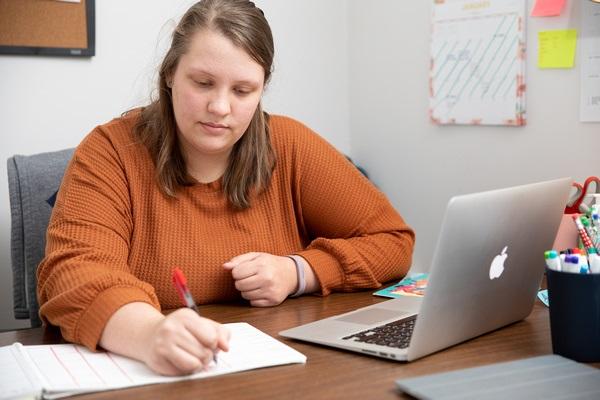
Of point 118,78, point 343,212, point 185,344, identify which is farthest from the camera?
point 118,78

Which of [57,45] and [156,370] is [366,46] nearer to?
[57,45]

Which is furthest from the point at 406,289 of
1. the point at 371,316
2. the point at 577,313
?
the point at 577,313

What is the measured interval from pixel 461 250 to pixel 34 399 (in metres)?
0.53

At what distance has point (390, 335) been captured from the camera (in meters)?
1.08

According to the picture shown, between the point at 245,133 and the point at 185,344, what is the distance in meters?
0.66

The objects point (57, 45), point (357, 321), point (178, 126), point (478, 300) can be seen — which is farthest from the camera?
point (57, 45)

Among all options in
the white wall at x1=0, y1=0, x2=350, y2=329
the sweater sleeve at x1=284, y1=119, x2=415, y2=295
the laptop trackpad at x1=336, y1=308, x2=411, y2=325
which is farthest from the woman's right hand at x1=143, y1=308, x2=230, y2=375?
the white wall at x1=0, y1=0, x2=350, y2=329

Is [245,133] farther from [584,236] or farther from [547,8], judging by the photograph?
[547,8]

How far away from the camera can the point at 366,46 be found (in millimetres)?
2666

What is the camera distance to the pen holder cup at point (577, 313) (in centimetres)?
97

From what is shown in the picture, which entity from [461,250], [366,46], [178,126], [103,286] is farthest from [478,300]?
[366,46]

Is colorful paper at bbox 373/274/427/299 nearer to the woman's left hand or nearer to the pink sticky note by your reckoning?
the woman's left hand

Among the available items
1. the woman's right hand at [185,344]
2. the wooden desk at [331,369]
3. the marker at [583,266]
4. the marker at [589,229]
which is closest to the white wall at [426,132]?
the marker at [589,229]

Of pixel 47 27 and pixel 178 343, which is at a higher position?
pixel 47 27
